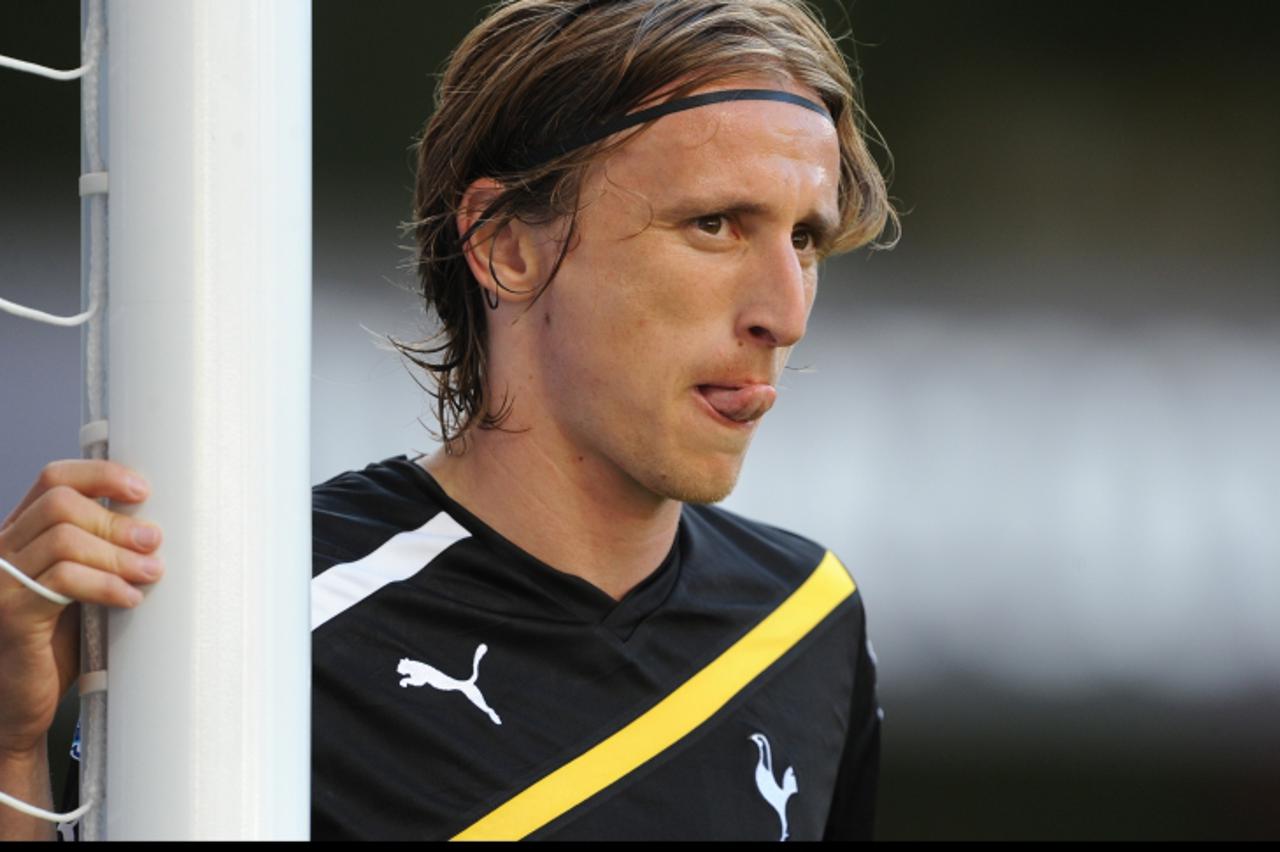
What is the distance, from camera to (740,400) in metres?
1.57

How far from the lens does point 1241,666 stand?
358cm

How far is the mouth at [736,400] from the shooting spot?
1564 millimetres

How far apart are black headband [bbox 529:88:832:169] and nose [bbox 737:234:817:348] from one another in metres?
0.15

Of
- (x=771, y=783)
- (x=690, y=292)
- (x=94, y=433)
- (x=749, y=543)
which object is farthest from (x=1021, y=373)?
(x=94, y=433)

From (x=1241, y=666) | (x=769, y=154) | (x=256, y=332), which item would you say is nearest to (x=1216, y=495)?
(x=1241, y=666)

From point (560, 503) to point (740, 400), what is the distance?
213 mm

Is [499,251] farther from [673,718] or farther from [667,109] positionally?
[673,718]

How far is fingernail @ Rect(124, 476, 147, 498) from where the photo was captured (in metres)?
0.99

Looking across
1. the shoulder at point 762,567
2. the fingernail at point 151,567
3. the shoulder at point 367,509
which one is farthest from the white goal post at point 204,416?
the shoulder at point 762,567

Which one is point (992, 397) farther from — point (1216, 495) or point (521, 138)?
point (521, 138)

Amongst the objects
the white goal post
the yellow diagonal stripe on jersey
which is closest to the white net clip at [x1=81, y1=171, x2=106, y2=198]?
the white goal post

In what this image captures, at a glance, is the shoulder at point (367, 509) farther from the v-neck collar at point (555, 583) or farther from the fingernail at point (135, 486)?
the fingernail at point (135, 486)

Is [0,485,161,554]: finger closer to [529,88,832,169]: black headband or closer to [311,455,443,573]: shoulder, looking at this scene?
[311,455,443,573]: shoulder

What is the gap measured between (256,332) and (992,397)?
9.22 feet
